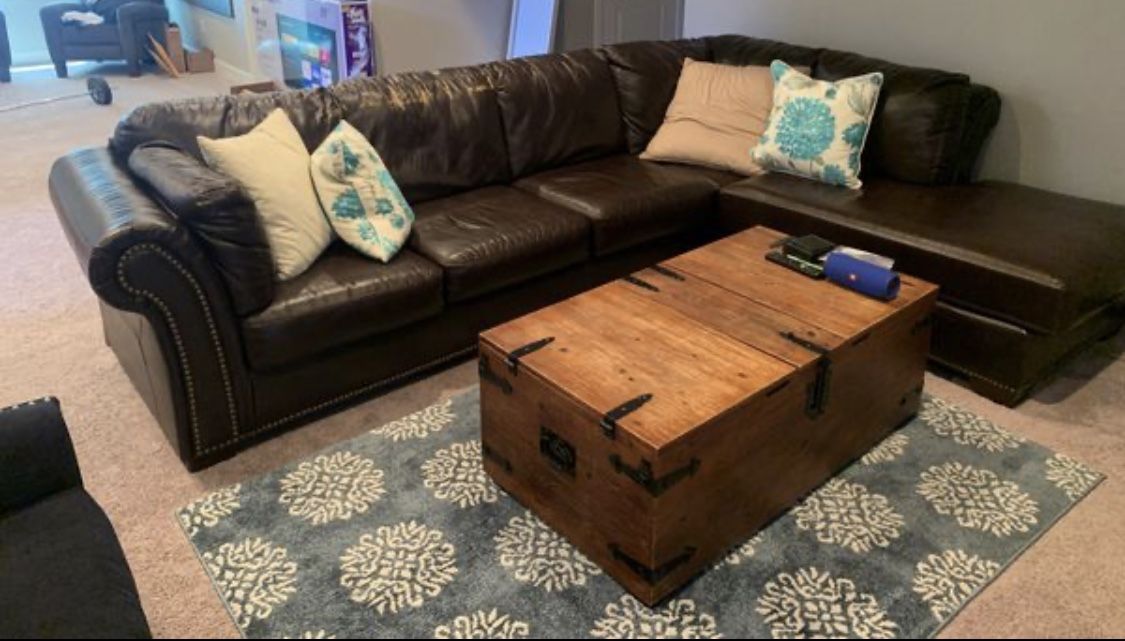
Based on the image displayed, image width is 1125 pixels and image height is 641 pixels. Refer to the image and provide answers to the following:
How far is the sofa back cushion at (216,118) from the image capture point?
8.36 ft

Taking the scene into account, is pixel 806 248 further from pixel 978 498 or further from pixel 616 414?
pixel 616 414

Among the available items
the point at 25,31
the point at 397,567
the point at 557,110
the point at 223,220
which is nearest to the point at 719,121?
the point at 557,110

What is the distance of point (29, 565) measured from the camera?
142 centimetres

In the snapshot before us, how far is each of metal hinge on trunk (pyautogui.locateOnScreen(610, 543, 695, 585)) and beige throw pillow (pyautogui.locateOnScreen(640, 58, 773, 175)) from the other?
6.40 ft

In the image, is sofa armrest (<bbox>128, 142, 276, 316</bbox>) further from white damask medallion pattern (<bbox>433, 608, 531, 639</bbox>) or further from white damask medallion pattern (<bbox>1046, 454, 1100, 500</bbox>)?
white damask medallion pattern (<bbox>1046, 454, 1100, 500</bbox>)

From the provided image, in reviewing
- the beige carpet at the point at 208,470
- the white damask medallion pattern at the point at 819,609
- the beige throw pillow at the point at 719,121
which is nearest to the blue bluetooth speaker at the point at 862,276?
the beige carpet at the point at 208,470

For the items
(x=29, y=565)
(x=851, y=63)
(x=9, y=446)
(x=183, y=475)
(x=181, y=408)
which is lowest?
(x=183, y=475)

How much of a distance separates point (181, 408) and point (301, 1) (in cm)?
380

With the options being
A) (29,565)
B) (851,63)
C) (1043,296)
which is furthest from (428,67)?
(29,565)

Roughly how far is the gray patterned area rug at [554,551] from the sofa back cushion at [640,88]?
1772 mm

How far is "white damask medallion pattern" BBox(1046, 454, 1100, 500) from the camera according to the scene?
2.22 metres

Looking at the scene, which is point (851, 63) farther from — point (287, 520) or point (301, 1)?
point (301, 1)

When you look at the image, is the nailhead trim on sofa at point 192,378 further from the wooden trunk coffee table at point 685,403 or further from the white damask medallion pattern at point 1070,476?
the white damask medallion pattern at point 1070,476

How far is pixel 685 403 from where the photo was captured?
1825 millimetres
